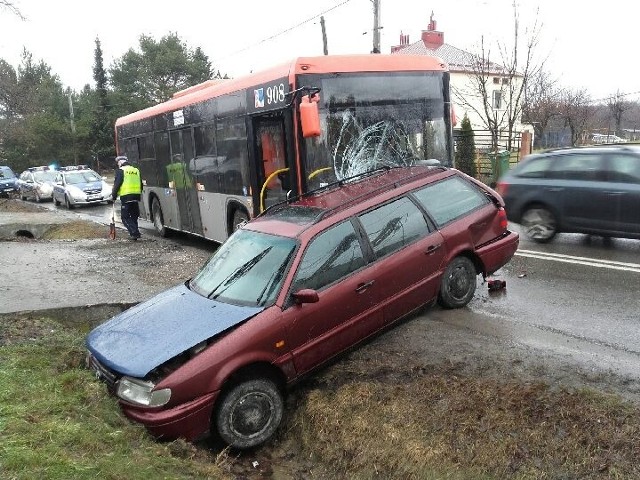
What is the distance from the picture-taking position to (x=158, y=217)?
15.1 meters

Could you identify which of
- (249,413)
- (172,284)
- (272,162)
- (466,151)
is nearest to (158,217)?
(172,284)

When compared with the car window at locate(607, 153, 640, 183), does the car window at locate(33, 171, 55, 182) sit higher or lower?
higher

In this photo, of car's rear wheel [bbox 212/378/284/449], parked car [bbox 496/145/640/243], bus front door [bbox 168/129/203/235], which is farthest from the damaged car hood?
bus front door [bbox 168/129/203/235]

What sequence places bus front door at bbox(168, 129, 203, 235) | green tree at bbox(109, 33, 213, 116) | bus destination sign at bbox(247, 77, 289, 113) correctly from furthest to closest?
green tree at bbox(109, 33, 213, 116) → bus front door at bbox(168, 129, 203, 235) → bus destination sign at bbox(247, 77, 289, 113)

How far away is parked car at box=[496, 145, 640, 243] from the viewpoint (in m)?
9.02

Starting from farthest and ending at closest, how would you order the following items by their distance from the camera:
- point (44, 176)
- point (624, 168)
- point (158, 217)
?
point (44, 176)
point (158, 217)
point (624, 168)

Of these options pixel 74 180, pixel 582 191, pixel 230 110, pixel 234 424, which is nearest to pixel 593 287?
pixel 582 191

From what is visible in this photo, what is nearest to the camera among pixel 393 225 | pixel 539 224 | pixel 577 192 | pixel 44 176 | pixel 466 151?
pixel 393 225

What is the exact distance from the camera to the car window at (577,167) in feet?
31.0

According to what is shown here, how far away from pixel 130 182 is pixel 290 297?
9.63m

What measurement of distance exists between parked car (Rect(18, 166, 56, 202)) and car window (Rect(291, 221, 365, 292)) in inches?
987

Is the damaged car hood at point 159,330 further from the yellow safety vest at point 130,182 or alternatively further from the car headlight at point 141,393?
the yellow safety vest at point 130,182

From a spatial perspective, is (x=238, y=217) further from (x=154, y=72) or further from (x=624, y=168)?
(x=154, y=72)

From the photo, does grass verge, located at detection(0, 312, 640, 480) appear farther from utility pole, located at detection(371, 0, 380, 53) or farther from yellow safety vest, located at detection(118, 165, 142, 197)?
utility pole, located at detection(371, 0, 380, 53)
